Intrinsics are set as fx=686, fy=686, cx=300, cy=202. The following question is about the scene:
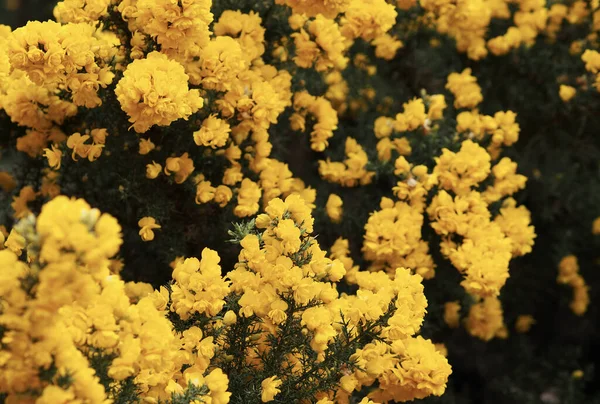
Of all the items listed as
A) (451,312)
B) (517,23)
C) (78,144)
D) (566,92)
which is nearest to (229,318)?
(78,144)

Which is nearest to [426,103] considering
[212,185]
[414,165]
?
[414,165]

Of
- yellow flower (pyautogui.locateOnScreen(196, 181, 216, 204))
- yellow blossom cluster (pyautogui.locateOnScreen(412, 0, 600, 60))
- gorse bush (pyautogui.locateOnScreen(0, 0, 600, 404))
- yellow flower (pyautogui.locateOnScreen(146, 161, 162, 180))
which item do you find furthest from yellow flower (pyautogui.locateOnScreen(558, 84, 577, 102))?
yellow flower (pyautogui.locateOnScreen(146, 161, 162, 180))

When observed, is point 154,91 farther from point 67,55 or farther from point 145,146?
point 145,146

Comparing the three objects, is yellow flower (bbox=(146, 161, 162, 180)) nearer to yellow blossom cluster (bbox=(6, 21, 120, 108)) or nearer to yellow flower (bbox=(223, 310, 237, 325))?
yellow blossom cluster (bbox=(6, 21, 120, 108))

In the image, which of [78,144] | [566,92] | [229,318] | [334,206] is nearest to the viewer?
[229,318]

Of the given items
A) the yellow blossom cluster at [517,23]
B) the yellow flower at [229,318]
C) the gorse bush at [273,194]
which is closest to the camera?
the gorse bush at [273,194]

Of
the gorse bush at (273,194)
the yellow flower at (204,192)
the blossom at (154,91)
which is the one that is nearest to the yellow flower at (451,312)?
the gorse bush at (273,194)

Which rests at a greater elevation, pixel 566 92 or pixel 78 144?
pixel 566 92

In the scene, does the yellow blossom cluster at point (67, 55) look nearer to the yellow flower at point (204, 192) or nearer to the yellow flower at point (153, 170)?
the yellow flower at point (153, 170)
